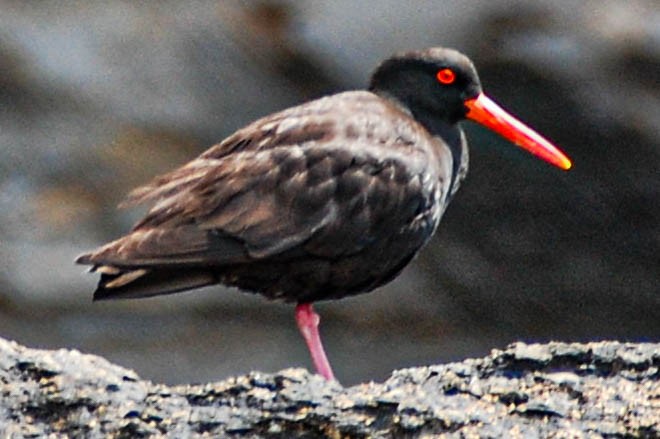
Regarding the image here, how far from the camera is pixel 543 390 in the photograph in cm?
453

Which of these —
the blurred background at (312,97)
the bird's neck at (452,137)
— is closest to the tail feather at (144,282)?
the bird's neck at (452,137)

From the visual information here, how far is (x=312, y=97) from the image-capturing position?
984cm

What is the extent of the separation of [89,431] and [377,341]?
5.89m

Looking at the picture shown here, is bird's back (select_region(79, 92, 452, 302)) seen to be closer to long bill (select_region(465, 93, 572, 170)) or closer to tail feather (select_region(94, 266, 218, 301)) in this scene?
tail feather (select_region(94, 266, 218, 301))

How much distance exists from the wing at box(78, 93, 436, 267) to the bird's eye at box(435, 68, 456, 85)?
0.62 m

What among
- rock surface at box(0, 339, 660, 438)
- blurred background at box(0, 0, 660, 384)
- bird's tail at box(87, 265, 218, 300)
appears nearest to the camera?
rock surface at box(0, 339, 660, 438)

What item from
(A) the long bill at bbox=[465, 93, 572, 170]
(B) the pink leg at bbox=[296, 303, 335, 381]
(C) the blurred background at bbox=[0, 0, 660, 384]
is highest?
(C) the blurred background at bbox=[0, 0, 660, 384]

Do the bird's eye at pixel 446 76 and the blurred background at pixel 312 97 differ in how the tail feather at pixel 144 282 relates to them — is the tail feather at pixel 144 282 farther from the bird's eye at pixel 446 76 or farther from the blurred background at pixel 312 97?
the blurred background at pixel 312 97

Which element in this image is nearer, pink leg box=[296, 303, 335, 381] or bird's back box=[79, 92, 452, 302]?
bird's back box=[79, 92, 452, 302]

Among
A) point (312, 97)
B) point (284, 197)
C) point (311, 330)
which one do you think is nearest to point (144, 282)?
point (284, 197)

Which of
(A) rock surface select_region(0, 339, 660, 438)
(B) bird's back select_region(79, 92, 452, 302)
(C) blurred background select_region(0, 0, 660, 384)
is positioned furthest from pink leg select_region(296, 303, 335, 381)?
(C) blurred background select_region(0, 0, 660, 384)

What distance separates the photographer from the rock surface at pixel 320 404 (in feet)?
13.9

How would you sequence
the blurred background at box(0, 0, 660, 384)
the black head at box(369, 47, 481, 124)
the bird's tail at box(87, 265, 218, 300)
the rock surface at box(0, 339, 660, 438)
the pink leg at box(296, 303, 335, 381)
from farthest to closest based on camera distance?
the blurred background at box(0, 0, 660, 384) → the black head at box(369, 47, 481, 124) → the pink leg at box(296, 303, 335, 381) → the bird's tail at box(87, 265, 218, 300) → the rock surface at box(0, 339, 660, 438)

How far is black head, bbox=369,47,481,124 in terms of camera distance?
6762 mm
